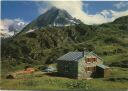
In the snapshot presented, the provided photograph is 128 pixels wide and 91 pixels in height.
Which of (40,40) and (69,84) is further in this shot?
(40,40)

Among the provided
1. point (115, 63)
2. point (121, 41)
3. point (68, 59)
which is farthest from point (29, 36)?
point (68, 59)

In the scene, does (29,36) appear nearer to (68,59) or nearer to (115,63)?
(115,63)

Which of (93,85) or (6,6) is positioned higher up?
(6,6)

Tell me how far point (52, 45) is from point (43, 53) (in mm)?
25976

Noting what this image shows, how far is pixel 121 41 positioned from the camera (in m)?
163

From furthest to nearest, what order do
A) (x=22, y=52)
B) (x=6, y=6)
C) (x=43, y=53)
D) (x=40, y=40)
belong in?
(x=40, y=40) < (x=22, y=52) < (x=43, y=53) < (x=6, y=6)

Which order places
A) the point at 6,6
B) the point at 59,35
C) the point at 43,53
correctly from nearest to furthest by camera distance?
the point at 6,6, the point at 43,53, the point at 59,35

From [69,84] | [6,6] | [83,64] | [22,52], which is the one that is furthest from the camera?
[22,52]

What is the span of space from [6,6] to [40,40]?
117507 millimetres

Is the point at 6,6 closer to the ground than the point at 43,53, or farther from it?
farther from it

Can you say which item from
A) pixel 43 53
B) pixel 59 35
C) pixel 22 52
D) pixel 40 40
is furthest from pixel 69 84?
pixel 59 35

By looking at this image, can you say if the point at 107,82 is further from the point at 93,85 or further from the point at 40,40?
the point at 40,40

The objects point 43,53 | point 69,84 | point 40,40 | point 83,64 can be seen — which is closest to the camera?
point 69,84

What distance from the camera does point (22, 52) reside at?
161375 mm
